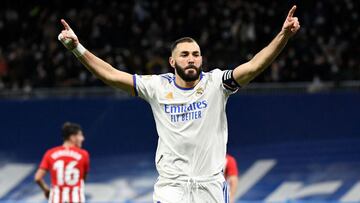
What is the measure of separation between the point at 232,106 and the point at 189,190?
987cm

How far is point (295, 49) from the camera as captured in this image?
1775 cm

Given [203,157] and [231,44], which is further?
[231,44]

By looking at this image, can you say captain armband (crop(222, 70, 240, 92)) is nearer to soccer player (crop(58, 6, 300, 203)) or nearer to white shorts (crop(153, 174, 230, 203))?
soccer player (crop(58, 6, 300, 203))

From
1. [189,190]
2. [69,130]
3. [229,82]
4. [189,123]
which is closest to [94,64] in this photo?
[189,123]

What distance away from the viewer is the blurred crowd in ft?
57.5

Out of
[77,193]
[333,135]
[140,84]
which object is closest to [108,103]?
[333,135]

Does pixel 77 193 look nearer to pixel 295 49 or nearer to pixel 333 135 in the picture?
pixel 333 135

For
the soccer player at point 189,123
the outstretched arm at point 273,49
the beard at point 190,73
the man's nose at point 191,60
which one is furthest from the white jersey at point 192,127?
the outstretched arm at point 273,49

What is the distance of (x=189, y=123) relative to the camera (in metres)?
6.94

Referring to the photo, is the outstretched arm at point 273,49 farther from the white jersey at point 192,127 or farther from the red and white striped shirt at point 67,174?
the red and white striped shirt at point 67,174

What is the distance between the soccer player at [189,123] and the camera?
22.7ft

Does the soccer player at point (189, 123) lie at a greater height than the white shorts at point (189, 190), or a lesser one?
greater

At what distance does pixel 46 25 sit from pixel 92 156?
4.74 metres

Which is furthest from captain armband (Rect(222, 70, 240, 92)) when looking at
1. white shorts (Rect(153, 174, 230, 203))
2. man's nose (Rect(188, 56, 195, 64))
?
white shorts (Rect(153, 174, 230, 203))
